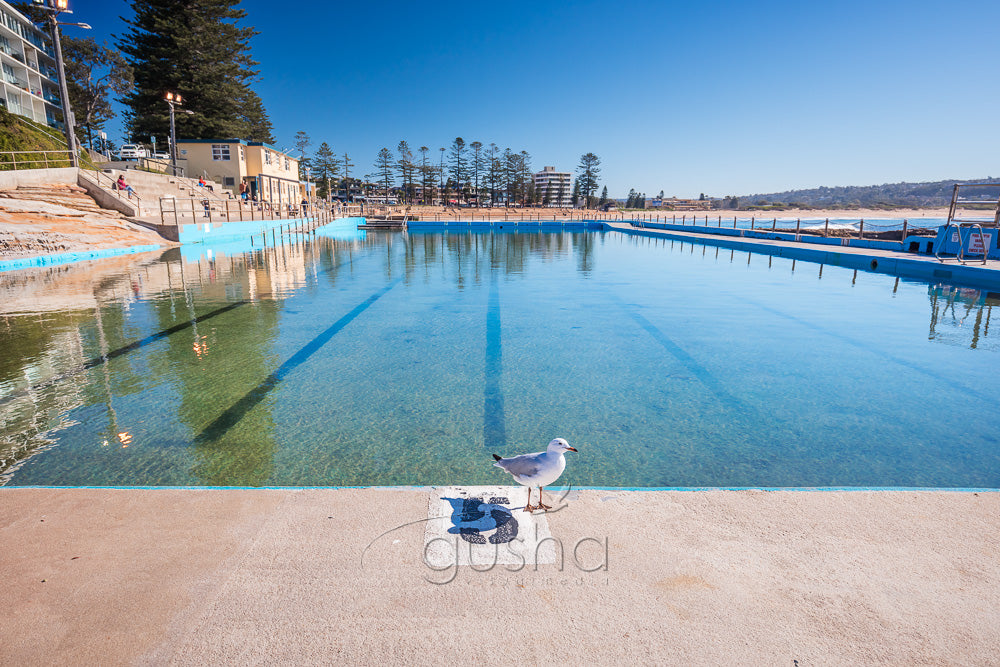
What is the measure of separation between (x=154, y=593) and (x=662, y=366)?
17.8 feet

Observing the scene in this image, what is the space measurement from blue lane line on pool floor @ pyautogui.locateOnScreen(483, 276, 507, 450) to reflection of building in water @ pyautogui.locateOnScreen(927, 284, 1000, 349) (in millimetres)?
6737

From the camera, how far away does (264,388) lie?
5.18 m

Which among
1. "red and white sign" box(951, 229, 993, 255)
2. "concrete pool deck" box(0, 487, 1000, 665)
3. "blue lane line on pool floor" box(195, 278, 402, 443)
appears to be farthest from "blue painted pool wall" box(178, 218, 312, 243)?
"red and white sign" box(951, 229, 993, 255)

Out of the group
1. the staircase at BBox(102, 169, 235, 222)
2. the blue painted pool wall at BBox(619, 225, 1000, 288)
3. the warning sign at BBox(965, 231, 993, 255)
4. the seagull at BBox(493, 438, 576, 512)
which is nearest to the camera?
the seagull at BBox(493, 438, 576, 512)

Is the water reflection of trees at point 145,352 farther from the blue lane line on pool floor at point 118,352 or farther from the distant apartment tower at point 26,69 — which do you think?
the distant apartment tower at point 26,69

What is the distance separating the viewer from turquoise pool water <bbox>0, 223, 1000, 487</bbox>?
366 centimetres

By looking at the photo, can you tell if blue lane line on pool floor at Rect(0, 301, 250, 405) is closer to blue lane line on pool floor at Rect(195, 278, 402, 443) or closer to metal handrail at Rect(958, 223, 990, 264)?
blue lane line on pool floor at Rect(195, 278, 402, 443)

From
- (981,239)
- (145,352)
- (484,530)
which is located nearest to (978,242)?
(981,239)

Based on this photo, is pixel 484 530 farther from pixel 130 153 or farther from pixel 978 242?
pixel 130 153

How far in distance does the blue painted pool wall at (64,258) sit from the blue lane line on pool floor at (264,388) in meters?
11.7

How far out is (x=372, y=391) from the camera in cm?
514

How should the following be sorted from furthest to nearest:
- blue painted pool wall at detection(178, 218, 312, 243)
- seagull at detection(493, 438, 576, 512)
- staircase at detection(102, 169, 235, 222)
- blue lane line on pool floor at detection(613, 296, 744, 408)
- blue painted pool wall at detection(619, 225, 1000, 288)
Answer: staircase at detection(102, 169, 235, 222), blue painted pool wall at detection(178, 218, 312, 243), blue painted pool wall at detection(619, 225, 1000, 288), blue lane line on pool floor at detection(613, 296, 744, 408), seagull at detection(493, 438, 576, 512)

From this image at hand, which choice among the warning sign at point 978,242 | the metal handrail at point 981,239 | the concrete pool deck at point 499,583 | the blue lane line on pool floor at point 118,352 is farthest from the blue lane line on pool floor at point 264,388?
the warning sign at point 978,242

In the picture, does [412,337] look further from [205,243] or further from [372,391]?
[205,243]
